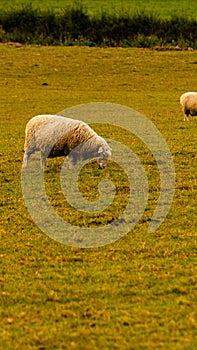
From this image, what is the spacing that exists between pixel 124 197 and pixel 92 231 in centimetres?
171

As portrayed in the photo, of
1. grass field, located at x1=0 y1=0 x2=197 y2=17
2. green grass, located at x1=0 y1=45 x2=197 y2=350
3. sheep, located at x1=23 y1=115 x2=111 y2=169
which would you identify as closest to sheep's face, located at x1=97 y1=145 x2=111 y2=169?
sheep, located at x1=23 y1=115 x2=111 y2=169

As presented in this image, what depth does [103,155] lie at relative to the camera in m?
11.5

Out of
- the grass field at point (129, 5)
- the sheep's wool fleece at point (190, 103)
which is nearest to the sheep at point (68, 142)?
the sheep's wool fleece at point (190, 103)

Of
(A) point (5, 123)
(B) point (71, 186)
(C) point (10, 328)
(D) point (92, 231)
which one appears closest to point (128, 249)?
(D) point (92, 231)

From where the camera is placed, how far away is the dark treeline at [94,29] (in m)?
37.4

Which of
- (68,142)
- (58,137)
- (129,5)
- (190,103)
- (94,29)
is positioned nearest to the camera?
(58,137)

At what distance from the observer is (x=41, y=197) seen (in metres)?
10.1

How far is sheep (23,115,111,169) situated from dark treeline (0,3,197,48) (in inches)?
1005

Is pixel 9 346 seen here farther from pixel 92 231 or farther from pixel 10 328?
pixel 92 231

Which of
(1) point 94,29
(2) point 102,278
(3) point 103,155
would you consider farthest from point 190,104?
(1) point 94,29

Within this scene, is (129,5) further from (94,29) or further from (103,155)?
(103,155)

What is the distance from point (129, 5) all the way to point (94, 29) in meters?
10.5

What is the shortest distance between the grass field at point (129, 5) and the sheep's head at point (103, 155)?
35.0m

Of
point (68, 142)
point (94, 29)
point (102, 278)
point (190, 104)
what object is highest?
point (94, 29)
